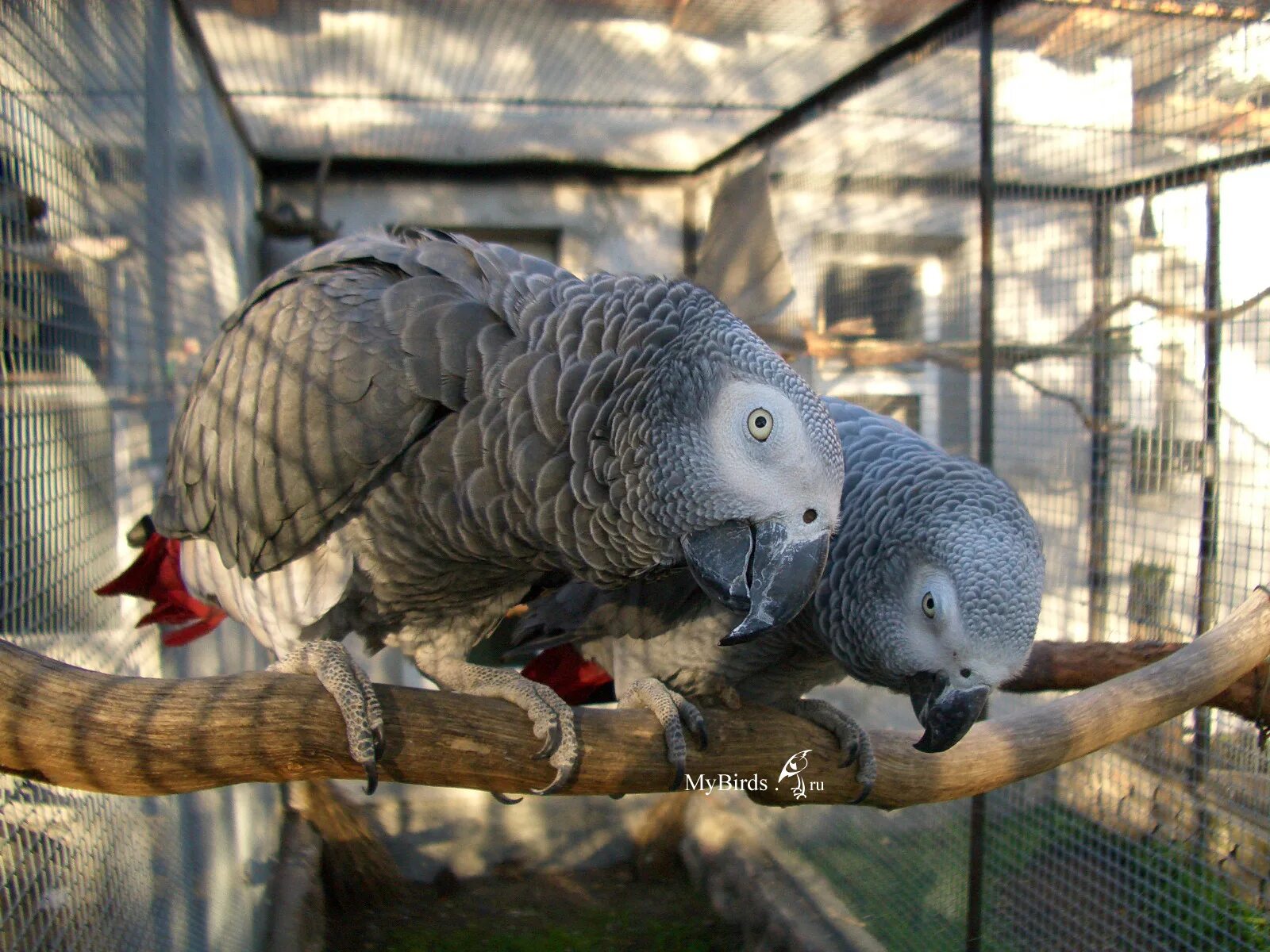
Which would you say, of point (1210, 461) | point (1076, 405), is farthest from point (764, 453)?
point (1076, 405)

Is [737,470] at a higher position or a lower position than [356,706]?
higher

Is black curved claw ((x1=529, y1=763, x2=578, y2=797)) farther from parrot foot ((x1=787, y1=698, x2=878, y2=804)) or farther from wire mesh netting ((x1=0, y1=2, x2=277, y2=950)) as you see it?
wire mesh netting ((x1=0, y1=2, x2=277, y2=950))

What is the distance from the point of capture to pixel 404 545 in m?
1.40

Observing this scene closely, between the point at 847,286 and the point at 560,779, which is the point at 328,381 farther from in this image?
the point at 847,286

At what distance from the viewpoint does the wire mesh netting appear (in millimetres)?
1215

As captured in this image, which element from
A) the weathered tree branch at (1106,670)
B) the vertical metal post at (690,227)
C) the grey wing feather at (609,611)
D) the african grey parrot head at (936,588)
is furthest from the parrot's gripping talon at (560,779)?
the vertical metal post at (690,227)

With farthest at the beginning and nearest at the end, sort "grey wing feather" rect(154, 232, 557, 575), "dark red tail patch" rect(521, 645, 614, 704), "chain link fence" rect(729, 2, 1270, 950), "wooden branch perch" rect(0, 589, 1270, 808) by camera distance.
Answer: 1. "dark red tail patch" rect(521, 645, 614, 704)
2. "chain link fence" rect(729, 2, 1270, 950)
3. "grey wing feather" rect(154, 232, 557, 575)
4. "wooden branch perch" rect(0, 589, 1270, 808)

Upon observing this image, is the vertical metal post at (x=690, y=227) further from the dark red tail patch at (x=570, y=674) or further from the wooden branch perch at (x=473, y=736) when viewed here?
the wooden branch perch at (x=473, y=736)

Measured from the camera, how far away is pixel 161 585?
1818 mm

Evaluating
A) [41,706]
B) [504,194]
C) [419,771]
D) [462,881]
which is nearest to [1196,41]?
[419,771]

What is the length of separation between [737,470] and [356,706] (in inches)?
25.1

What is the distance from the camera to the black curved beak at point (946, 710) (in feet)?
4.17

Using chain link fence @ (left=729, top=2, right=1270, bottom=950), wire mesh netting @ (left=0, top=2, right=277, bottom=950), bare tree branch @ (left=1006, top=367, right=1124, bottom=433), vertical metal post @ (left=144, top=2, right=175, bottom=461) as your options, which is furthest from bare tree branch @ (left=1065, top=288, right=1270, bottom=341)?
Answer: vertical metal post @ (left=144, top=2, right=175, bottom=461)

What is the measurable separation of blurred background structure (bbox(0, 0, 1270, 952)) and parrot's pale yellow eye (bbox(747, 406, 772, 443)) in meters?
1.05
